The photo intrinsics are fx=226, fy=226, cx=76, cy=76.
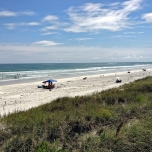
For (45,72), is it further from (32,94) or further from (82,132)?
(82,132)

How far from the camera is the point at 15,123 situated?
6254 millimetres

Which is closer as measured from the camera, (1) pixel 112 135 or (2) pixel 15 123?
(1) pixel 112 135

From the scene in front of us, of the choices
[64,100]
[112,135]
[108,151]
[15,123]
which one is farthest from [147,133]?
[64,100]

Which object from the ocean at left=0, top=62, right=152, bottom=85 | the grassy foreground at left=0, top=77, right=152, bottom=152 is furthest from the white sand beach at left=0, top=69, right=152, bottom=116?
the ocean at left=0, top=62, right=152, bottom=85

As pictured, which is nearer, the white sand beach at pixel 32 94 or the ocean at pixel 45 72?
the white sand beach at pixel 32 94

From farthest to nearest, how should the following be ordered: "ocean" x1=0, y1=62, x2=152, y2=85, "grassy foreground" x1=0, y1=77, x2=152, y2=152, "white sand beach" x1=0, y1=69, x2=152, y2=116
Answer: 1. "ocean" x1=0, y1=62, x2=152, y2=85
2. "white sand beach" x1=0, y1=69, x2=152, y2=116
3. "grassy foreground" x1=0, y1=77, x2=152, y2=152

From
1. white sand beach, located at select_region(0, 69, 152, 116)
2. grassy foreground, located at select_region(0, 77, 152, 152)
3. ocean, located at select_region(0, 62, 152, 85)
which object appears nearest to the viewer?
grassy foreground, located at select_region(0, 77, 152, 152)

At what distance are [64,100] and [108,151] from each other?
5.34m

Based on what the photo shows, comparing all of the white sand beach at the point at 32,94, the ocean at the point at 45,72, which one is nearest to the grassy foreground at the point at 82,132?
the white sand beach at the point at 32,94

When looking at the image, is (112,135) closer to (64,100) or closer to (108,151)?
(108,151)

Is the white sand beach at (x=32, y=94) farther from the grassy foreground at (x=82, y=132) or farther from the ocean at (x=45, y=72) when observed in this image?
the ocean at (x=45, y=72)

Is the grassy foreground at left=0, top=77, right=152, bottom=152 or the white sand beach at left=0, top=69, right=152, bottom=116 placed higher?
the grassy foreground at left=0, top=77, right=152, bottom=152

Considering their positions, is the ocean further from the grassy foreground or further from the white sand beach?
the grassy foreground

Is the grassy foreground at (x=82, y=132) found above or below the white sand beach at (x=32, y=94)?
above
